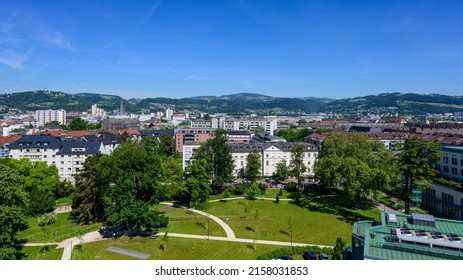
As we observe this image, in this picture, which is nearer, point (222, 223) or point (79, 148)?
point (222, 223)

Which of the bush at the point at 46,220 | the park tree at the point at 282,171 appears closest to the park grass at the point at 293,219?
the park tree at the point at 282,171

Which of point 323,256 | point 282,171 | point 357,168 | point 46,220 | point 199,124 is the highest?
point 199,124

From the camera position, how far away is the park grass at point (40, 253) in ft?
112

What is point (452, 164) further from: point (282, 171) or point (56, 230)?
point (56, 230)

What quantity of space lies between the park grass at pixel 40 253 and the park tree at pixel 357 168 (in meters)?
37.6


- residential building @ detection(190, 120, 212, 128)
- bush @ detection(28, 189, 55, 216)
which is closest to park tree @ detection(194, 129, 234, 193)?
bush @ detection(28, 189, 55, 216)

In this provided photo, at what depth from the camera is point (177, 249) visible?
35.5 metres

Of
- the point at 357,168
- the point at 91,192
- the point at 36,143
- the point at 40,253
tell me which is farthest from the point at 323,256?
the point at 36,143

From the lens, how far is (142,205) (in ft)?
127

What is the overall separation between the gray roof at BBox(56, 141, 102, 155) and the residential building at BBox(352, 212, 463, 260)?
64562 millimetres

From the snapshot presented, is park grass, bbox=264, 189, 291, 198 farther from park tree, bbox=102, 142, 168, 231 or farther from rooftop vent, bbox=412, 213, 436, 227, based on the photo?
rooftop vent, bbox=412, 213, 436, 227

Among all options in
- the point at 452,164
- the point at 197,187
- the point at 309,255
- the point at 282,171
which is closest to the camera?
the point at 309,255

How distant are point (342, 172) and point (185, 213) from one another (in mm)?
24666

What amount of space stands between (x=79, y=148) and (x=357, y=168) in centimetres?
5864
